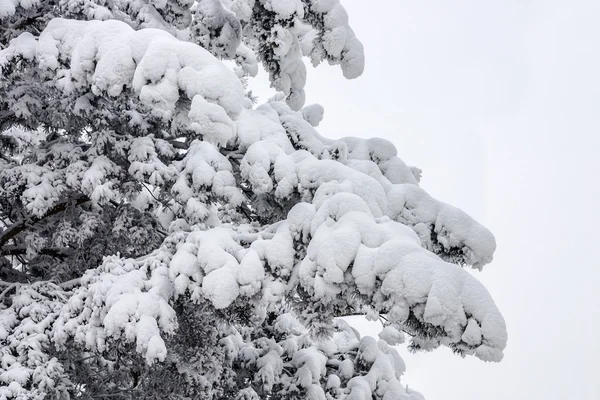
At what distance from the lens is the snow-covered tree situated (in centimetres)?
382

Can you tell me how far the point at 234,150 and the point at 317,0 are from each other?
72.2 inches

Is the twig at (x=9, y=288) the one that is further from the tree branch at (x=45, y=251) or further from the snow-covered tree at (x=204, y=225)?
the tree branch at (x=45, y=251)

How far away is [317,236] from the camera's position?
3928 millimetres

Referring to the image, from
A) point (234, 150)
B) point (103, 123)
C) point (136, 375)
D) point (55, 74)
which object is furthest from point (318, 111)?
point (136, 375)

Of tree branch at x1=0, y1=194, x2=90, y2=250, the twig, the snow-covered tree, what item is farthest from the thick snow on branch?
the twig

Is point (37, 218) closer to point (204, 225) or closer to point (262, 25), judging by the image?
point (204, 225)

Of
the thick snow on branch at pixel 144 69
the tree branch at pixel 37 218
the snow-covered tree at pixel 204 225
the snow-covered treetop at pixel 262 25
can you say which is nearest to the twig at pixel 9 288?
the snow-covered tree at pixel 204 225

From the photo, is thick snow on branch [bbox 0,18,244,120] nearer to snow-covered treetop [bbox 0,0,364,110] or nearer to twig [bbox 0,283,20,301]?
snow-covered treetop [bbox 0,0,364,110]

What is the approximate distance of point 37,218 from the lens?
5645mm

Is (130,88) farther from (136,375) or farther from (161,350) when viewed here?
(136,375)

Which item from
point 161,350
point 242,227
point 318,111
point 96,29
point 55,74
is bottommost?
point 161,350

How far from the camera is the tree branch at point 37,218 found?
5.63 metres

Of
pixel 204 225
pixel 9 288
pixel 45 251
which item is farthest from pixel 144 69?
pixel 45 251

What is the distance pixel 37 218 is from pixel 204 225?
1787mm
